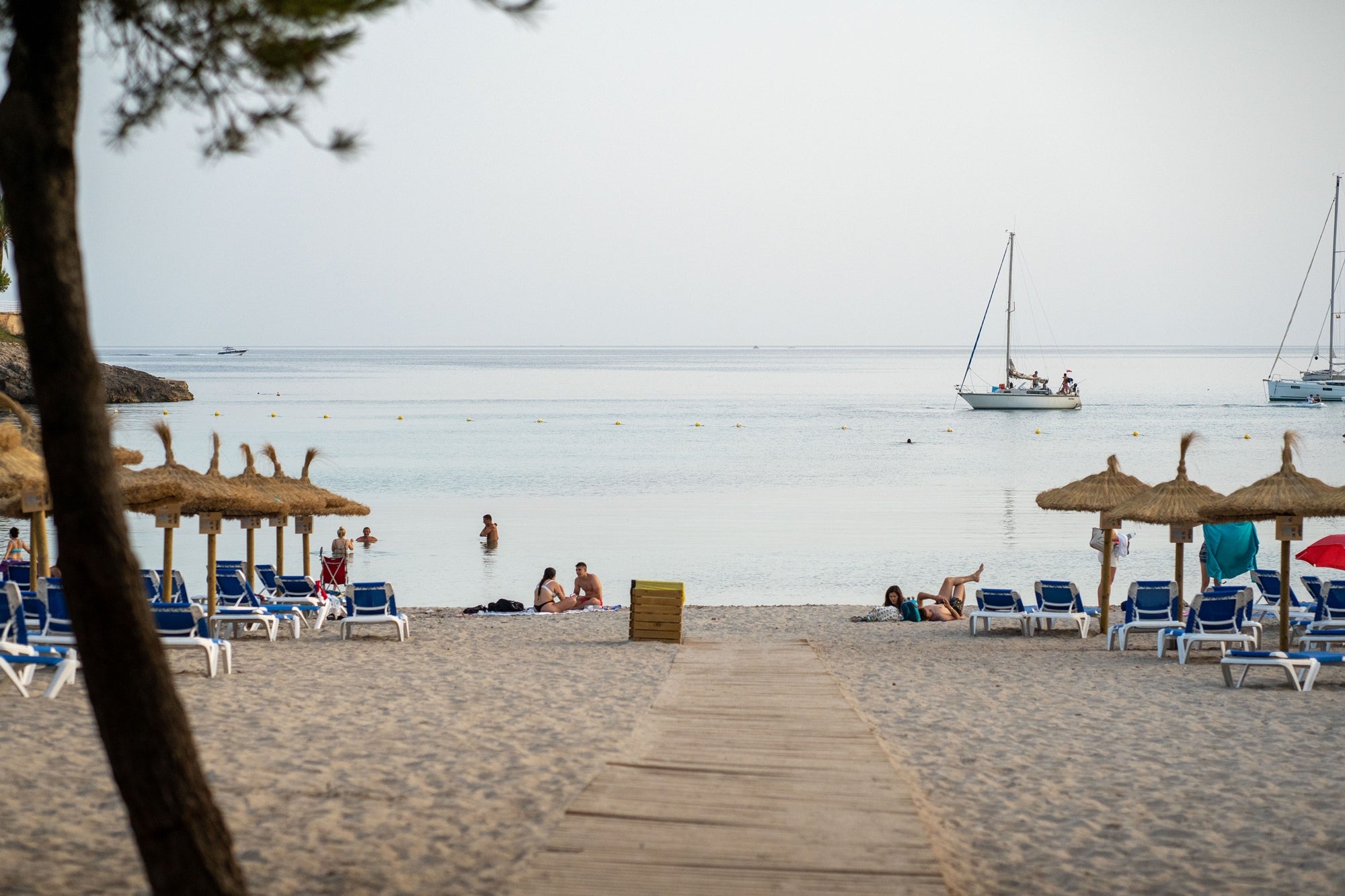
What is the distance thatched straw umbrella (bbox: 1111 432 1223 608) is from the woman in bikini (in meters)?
3.33

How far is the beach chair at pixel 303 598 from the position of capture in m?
13.1

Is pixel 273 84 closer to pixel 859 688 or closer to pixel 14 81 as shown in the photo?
pixel 14 81

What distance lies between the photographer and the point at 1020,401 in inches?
2933

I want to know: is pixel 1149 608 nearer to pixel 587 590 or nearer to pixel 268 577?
pixel 587 590

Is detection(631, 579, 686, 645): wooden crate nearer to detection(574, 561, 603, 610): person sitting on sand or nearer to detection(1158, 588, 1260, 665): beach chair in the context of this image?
detection(574, 561, 603, 610): person sitting on sand

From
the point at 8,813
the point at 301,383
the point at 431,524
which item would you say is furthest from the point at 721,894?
the point at 301,383

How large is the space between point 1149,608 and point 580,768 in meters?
7.59

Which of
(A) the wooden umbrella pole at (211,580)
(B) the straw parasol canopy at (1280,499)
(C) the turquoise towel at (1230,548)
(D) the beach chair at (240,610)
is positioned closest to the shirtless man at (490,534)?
(D) the beach chair at (240,610)

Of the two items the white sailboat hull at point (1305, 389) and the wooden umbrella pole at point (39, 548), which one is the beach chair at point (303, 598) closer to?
the wooden umbrella pole at point (39, 548)

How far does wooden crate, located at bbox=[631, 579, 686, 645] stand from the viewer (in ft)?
40.1

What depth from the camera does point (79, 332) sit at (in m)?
3.34

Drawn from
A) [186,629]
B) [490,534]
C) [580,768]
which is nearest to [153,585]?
[186,629]

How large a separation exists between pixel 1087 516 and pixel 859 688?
2018cm

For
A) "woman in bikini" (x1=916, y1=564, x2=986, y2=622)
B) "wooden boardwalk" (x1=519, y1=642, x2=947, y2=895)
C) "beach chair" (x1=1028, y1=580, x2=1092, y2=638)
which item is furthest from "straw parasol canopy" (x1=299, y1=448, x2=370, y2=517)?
"beach chair" (x1=1028, y1=580, x2=1092, y2=638)
